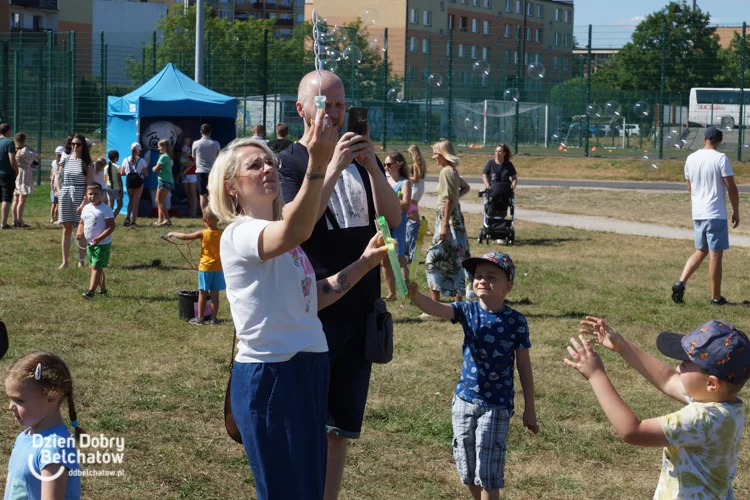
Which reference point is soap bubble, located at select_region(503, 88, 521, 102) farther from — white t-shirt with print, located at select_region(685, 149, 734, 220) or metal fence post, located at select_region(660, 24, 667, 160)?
white t-shirt with print, located at select_region(685, 149, 734, 220)

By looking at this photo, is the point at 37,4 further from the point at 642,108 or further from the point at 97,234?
the point at 97,234

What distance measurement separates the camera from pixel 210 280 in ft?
30.8

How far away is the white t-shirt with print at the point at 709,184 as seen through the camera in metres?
10.7

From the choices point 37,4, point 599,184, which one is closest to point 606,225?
point 599,184

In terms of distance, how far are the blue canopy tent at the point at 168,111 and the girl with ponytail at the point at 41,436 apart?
16223 mm

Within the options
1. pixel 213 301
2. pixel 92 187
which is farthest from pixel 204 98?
pixel 213 301

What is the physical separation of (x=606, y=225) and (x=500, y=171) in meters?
3.66

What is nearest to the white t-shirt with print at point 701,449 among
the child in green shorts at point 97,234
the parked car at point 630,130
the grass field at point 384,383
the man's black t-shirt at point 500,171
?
the grass field at point 384,383

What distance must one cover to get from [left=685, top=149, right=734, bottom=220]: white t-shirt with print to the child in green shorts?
680cm

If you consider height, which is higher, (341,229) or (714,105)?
(714,105)

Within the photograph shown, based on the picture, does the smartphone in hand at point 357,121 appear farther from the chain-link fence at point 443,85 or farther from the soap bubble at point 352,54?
the chain-link fence at point 443,85

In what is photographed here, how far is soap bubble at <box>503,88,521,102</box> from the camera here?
32000 mm

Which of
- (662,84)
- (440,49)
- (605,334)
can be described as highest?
(440,49)

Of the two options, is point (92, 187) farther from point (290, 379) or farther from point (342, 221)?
point (290, 379)
